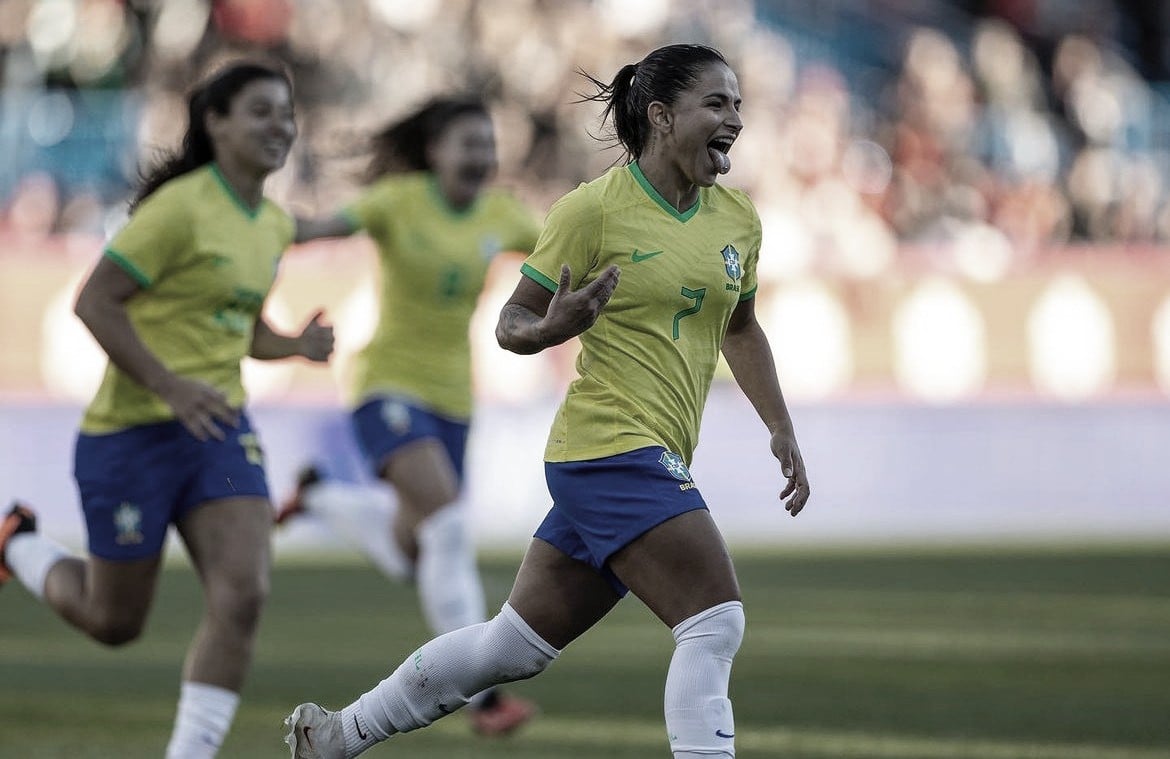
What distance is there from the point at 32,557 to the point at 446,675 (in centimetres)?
260

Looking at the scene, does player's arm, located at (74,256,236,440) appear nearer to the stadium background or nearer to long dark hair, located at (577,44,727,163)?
long dark hair, located at (577,44,727,163)

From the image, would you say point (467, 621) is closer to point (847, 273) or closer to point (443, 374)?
point (443, 374)

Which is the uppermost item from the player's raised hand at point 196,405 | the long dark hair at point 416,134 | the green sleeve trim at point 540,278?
the long dark hair at point 416,134

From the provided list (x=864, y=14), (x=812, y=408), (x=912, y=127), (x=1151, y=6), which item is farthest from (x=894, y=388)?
(x=1151, y=6)

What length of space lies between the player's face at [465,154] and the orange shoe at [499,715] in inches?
93.1

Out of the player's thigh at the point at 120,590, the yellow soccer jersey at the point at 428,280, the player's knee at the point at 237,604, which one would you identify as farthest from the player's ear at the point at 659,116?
the yellow soccer jersey at the point at 428,280

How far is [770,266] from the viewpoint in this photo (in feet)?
62.0

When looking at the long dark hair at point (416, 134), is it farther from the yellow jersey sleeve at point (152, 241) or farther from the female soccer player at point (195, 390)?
the yellow jersey sleeve at point (152, 241)

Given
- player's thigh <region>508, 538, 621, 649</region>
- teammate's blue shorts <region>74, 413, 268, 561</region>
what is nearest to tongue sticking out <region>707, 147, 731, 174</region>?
player's thigh <region>508, 538, 621, 649</region>

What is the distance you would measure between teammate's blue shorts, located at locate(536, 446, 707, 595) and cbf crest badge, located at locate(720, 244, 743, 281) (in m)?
0.50

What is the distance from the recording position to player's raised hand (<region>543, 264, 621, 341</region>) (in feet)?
15.4

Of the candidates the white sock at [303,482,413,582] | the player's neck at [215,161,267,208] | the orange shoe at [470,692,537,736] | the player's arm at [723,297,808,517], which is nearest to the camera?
the player's arm at [723,297,808,517]

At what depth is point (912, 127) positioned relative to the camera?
20.5 meters

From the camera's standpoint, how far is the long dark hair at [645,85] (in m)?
5.23
